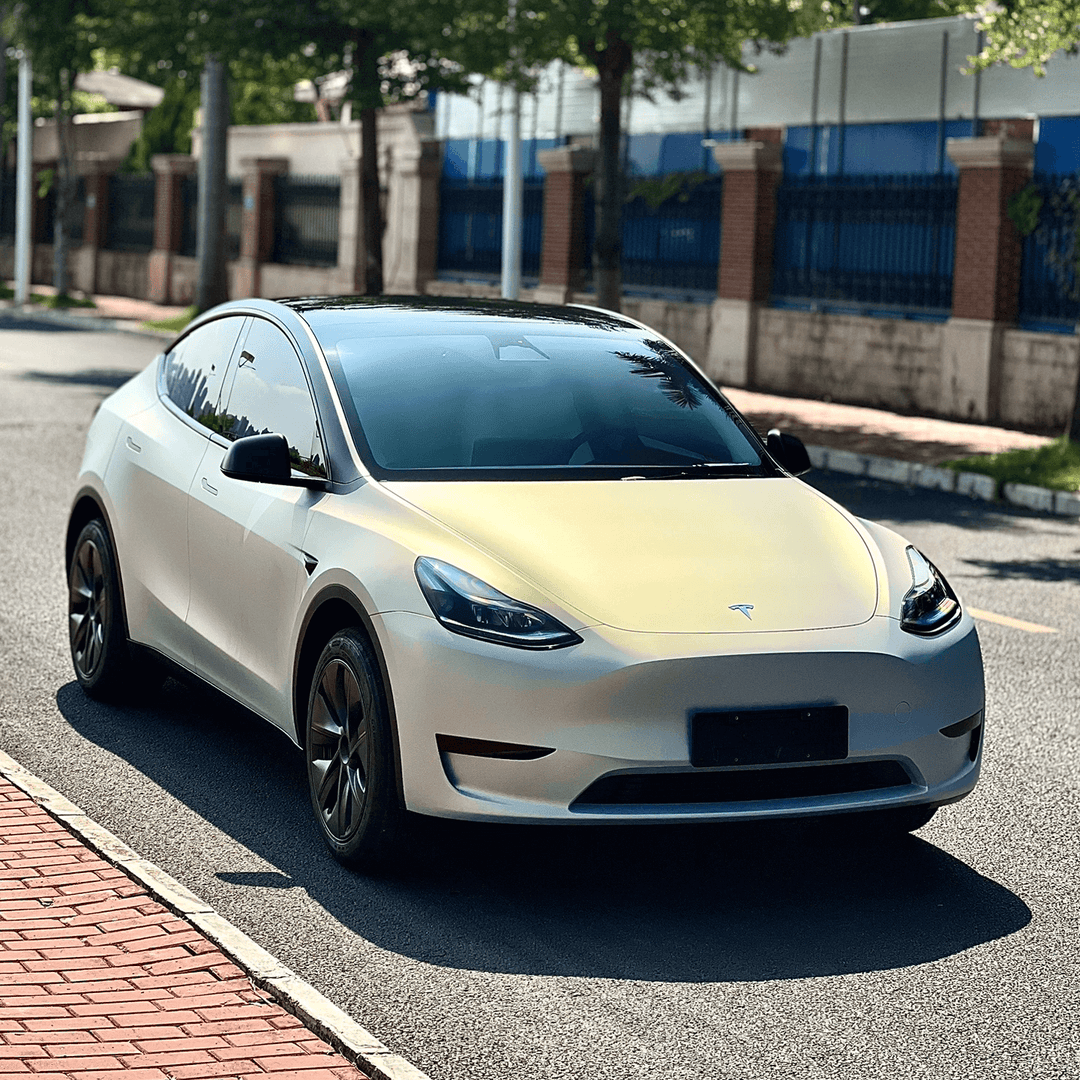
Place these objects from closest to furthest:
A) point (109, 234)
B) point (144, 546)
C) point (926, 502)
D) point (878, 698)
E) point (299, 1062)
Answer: point (299, 1062) → point (878, 698) → point (144, 546) → point (926, 502) → point (109, 234)

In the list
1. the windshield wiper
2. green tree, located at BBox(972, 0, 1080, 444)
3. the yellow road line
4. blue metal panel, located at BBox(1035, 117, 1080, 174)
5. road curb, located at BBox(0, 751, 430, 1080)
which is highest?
green tree, located at BBox(972, 0, 1080, 444)

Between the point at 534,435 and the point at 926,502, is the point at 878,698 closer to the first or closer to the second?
the point at 534,435

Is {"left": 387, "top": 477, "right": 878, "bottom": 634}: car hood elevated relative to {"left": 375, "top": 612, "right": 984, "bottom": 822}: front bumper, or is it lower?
elevated

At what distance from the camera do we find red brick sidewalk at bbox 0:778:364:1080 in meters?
4.36

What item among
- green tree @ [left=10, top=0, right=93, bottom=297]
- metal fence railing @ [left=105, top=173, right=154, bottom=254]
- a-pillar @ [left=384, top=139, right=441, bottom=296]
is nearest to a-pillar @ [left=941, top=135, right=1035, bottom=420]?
a-pillar @ [left=384, top=139, right=441, bottom=296]

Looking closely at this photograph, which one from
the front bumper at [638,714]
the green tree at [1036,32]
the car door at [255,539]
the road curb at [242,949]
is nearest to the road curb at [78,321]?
the green tree at [1036,32]

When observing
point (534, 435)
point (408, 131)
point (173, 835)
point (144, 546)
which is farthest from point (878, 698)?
point (408, 131)

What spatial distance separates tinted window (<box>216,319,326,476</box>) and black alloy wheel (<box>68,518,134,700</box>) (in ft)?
3.16

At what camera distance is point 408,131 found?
34.7 m

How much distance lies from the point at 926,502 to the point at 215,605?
982cm

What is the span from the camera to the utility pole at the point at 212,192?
33719mm

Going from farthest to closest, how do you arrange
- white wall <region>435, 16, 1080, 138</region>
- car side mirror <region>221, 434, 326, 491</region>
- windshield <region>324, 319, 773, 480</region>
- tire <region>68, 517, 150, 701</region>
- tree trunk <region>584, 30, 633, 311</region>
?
white wall <region>435, 16, 1080, 138</region> → tree trunk <region>584, 30, 633, 311</region> → tire <region>68, 517, 150, 701</region> → windshield <region>324, 319, 773, 480</region> → car side mirror <region>221, 434, 326, 491</region>

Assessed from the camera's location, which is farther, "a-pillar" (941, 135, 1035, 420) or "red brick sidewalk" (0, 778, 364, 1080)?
"a-pillar" (941, 135, 1035, 420)

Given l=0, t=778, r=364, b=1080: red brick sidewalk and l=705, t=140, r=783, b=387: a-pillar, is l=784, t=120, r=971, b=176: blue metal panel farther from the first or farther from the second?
l=0, t=778, r=364, b=1080: red brick sidewalk
